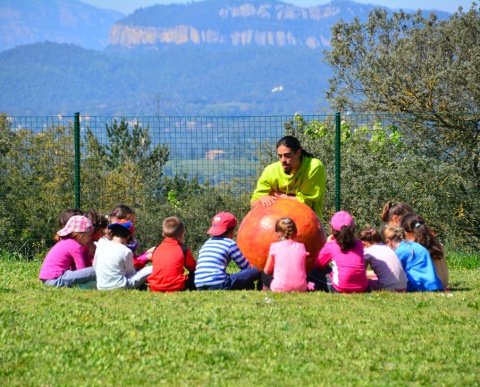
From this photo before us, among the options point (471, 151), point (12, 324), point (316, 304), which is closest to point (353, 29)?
point (471, 151)

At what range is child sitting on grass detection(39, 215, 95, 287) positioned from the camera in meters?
10.6

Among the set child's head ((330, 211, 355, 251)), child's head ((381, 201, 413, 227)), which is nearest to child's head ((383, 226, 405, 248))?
child's head ((381, 201, 413, 227))

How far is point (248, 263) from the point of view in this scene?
34.3 ft

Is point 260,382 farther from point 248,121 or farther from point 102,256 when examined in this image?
point 248,121

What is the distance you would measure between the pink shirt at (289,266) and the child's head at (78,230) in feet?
7.07

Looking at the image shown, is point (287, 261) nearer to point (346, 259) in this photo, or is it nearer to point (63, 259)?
point (346, 259)

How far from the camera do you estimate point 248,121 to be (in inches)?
609

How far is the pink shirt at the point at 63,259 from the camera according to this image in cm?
1066

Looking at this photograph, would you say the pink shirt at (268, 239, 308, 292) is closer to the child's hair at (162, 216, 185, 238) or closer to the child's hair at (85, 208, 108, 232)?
the child's hair at (162, 216, 185, 238)

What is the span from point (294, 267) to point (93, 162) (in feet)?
23.9

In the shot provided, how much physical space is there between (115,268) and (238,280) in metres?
1.35

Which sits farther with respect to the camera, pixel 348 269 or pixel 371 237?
pixel 371 237

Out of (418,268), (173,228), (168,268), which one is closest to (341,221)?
(418,268)

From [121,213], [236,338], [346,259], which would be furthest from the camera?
[121,213]
